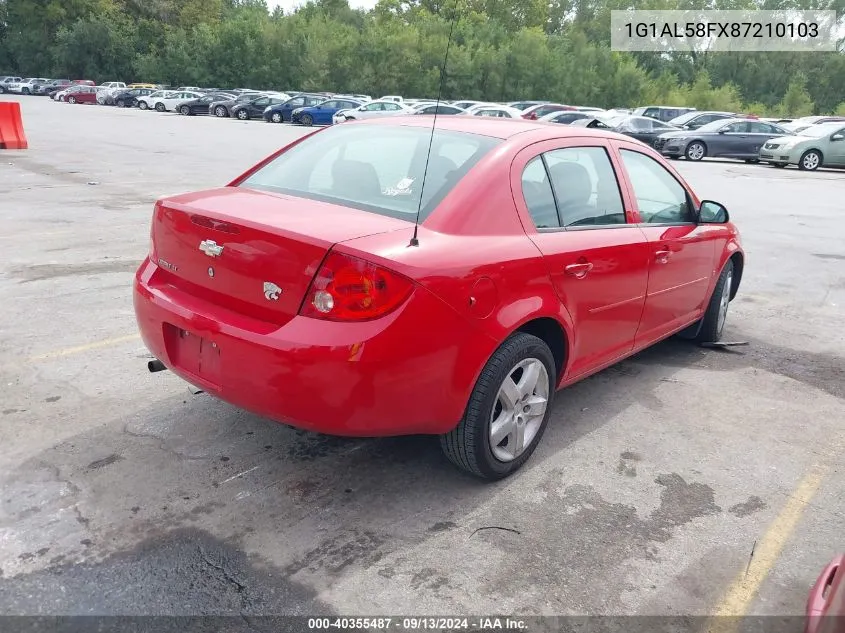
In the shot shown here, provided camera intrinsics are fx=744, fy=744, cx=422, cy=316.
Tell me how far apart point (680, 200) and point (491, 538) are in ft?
9.35

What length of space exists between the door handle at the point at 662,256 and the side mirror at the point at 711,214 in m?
0.63

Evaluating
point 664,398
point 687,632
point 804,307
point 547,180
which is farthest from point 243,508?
point 804,307

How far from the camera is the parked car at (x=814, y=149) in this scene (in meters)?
22.8

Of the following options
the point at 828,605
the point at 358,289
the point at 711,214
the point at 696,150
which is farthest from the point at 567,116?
the point at 828,605

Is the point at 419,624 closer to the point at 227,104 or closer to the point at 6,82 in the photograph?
the point at 227,104

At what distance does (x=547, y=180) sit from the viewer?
147 inches

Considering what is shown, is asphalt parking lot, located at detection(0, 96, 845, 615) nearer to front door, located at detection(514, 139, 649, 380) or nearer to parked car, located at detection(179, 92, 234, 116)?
front door, located at detection(514, 139, 649, 380)

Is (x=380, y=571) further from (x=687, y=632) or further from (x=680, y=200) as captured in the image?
(x=680, y=200)

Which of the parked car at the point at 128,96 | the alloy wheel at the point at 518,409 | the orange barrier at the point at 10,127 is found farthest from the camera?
the parked car at the point at 128,96

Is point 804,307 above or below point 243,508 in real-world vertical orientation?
below

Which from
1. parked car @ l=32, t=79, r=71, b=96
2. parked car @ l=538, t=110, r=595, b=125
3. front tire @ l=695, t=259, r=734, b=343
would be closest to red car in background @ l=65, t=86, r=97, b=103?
parked car @ l=32, t=79, r=71, b=96

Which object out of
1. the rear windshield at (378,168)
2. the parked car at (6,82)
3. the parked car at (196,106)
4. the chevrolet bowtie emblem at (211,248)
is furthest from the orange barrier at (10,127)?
the parked car at (6,82)

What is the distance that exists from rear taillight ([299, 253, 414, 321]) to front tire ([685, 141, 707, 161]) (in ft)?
79.7

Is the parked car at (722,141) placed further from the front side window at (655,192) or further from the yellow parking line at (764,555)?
the yellow parking line at (764,555)
